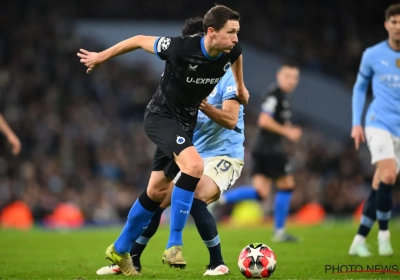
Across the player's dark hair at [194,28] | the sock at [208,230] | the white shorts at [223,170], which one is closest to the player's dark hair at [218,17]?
the player's dark hair at [194,28]

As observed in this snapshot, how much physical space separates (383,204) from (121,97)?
1297 cm

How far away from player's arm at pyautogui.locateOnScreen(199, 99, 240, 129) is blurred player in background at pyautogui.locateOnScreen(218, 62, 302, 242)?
450cm

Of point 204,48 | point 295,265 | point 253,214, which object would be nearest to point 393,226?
point 253,214

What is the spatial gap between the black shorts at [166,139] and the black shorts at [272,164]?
17.3ft

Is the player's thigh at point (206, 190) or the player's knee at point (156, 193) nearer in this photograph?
the player's knee at point (156, 193)

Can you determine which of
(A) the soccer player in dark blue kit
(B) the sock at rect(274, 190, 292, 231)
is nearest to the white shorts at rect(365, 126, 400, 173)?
(A) the soccer player in dark blue kit

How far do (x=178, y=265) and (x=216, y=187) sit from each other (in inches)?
44.6

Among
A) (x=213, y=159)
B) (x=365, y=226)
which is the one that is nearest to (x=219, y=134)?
(x=213, y=159)

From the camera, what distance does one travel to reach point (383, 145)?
26.9ft

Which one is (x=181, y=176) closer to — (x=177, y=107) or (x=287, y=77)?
(x=177, y=107)

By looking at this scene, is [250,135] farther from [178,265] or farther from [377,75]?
[178,265]

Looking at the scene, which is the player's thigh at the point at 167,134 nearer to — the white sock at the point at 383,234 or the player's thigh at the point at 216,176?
the player's thigh at the point at 216,176

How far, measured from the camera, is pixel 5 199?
638 inches

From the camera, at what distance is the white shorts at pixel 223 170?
6844mm
